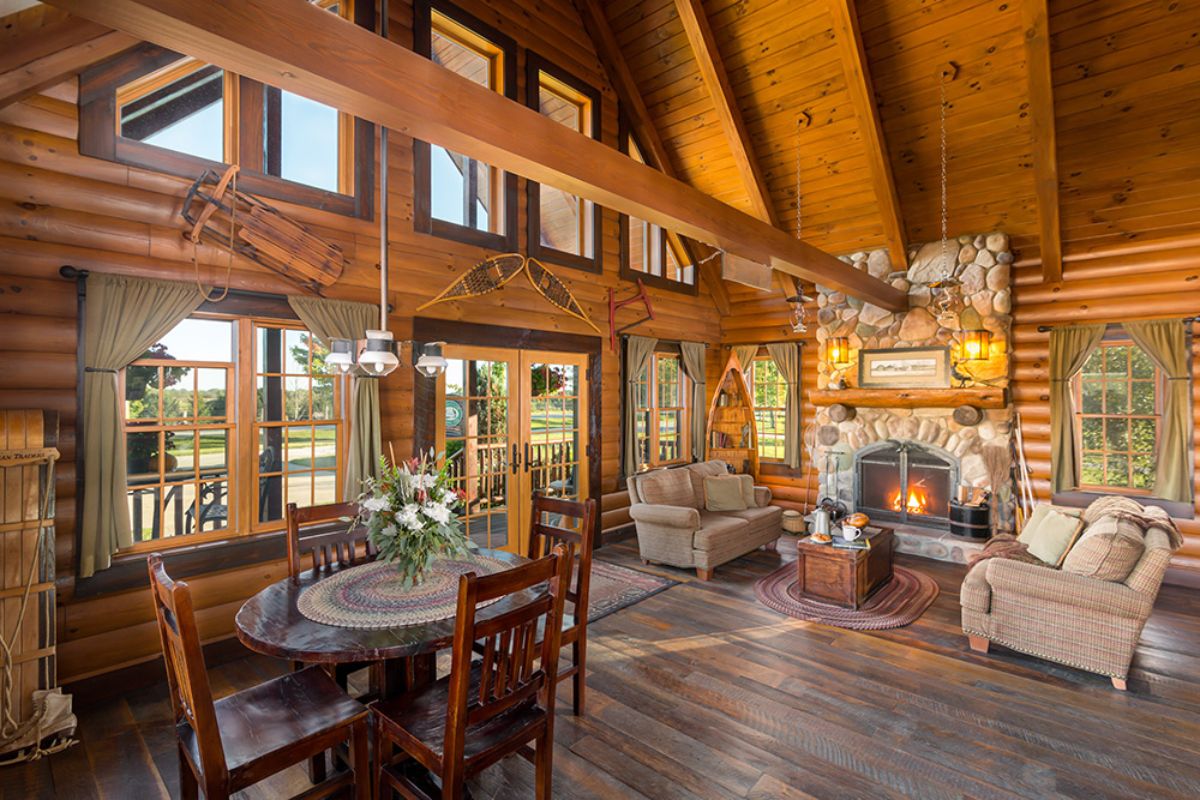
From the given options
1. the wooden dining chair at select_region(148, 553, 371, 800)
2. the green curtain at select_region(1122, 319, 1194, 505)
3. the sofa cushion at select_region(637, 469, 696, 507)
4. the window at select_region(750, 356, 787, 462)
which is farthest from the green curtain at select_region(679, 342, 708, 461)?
the wooden dining chair at select_region(148, 553, 371, 800)

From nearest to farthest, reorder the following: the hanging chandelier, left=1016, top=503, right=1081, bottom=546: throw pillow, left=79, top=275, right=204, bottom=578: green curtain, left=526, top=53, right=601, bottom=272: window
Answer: left=79, top=275, right=204, bottom=578: green curtain < left=1016, top=503, right=1081, bottom=546: throw pillow < the hanging chandelier < left=526, top=53, right=601, bottom=272: window

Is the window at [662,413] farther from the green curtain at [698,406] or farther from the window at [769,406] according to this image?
the window at [769,406]

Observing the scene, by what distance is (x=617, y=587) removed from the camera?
193 inches

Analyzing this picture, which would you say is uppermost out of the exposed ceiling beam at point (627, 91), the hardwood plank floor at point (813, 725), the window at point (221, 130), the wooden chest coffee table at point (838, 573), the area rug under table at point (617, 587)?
the exposed ceiling beam at point (627, 91)

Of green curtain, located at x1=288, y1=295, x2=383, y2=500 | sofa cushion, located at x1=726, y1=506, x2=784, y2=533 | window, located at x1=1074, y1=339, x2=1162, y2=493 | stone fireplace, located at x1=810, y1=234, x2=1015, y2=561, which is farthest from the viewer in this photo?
stone fireplace, located at x1=810, y1=234, x2=1015, y2=561

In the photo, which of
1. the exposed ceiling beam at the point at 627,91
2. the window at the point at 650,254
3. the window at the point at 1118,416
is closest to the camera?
the window at the point at 1118,416

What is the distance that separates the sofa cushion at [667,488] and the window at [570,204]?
2350 millimetres

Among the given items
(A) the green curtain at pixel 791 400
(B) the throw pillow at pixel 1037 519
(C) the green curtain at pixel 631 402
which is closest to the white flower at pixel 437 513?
(C) the green curtain at pixel 631 402

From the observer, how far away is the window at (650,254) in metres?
6.68

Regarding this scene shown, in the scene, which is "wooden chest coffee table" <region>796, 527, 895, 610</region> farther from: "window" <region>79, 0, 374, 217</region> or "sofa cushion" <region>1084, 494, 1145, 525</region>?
"window" <region>79, 0, 374, 217</region>

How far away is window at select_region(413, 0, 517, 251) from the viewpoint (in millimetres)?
4645

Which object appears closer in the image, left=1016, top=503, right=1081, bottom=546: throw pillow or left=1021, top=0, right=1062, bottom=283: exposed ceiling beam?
left=1021, top=0, right=1062, bottom=283: exposed ceiling beam

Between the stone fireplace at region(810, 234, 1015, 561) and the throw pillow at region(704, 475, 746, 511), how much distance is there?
1.52 metres

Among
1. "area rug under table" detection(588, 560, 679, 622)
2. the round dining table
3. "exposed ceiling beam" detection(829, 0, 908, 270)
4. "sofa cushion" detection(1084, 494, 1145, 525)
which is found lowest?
"area rug under table" detection(588, 560, 679, 622)
